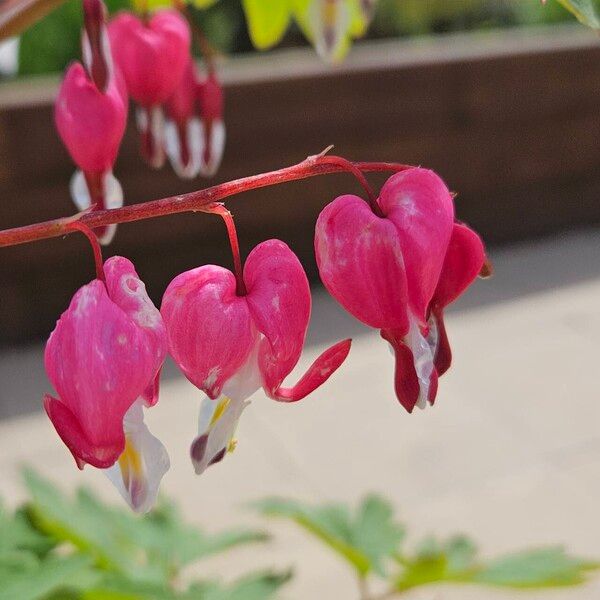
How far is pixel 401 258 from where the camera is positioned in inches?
13.8

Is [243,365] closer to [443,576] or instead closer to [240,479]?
[443,576]

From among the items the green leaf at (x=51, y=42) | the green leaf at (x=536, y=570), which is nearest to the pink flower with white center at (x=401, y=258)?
the green leaf at (x=536, y=570)

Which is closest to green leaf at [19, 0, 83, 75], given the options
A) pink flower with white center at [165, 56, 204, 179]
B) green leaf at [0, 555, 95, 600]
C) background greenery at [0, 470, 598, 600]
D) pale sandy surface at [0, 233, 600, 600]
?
pale sandy surface at [0, 233, 600, 600]

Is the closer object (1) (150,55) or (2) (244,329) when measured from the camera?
(2) (244,329)

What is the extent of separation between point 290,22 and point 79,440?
3785 mm

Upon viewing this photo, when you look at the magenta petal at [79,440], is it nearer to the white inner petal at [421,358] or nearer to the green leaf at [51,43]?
the white inner petal at [421,358]

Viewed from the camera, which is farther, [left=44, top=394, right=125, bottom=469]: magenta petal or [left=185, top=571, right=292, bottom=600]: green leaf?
[left=185, top=571, right=292, bottom=600]: green leaf

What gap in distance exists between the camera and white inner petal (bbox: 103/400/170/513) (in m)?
0.37

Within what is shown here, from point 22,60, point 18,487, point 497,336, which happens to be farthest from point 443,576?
point 22,60

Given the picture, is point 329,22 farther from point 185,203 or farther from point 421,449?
point 421,449

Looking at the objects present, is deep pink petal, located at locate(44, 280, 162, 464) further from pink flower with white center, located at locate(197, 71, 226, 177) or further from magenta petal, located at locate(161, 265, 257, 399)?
pink flower with white center, located at locate(197, 71, 226, 177)

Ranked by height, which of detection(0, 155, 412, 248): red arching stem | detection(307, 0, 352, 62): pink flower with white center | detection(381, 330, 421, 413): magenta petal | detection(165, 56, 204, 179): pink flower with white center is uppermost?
detection(307, 0, 352, 62): pink flower with white center

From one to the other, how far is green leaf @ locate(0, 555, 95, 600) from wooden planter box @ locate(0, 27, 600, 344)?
1.44m

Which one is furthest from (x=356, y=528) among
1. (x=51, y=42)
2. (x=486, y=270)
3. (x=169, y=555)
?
(x=51, y=42)
